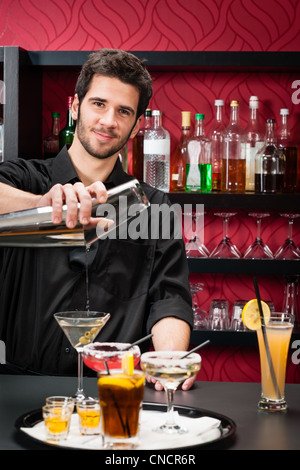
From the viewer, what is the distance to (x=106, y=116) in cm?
209

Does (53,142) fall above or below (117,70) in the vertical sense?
below

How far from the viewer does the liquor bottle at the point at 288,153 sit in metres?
2.91

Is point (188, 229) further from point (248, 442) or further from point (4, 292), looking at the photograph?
point (248, 442)

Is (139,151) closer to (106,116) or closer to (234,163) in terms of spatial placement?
(234,163)

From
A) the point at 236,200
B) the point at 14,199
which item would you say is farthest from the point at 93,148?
the point at 236,200

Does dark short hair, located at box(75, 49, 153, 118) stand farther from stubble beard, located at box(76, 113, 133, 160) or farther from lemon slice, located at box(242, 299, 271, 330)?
lemon slice, located at box(242, 299, 271, 330)

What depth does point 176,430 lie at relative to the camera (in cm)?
121

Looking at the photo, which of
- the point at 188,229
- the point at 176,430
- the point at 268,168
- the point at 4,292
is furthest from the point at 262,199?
the point at 176,430

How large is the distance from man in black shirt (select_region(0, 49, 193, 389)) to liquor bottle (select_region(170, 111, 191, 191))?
688 mm

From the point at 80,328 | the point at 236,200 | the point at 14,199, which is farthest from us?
the point at 236,200

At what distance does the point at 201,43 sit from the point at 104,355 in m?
2.10

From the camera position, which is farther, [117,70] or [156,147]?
[156,147]

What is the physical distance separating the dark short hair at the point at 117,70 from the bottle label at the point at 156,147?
672 mm

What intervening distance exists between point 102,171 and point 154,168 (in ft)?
2.48
